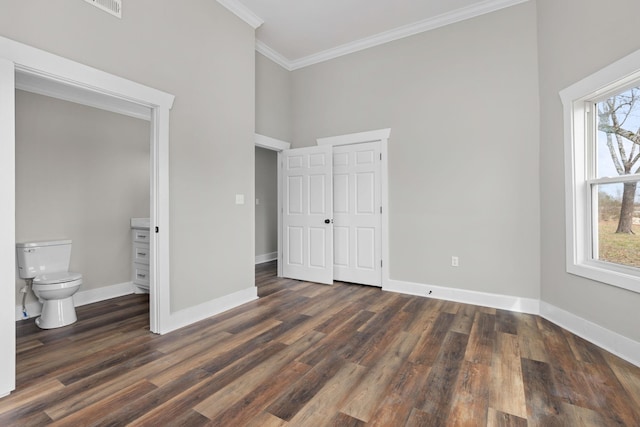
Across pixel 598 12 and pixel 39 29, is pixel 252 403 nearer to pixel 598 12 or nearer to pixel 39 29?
pixel 39 29

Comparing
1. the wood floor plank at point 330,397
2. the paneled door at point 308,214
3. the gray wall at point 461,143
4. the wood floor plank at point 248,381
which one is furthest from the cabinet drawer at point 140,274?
the gray wall at point 461,143

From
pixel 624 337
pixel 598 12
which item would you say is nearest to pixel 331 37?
pixel 598 12

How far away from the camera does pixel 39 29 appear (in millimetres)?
2035

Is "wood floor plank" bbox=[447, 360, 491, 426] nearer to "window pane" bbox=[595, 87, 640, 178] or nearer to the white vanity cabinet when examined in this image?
"window pane" bbox=[595, 87, 640, 178]

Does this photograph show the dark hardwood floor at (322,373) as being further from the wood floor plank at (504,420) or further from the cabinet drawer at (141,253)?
the cabinet drawer at (141,253)

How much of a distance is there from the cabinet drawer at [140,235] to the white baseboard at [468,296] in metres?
3.23

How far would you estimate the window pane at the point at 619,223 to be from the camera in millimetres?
2316

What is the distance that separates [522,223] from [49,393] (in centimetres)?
425

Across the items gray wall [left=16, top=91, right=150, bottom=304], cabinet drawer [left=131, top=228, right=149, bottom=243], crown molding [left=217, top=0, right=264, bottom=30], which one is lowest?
cabinet drawer [left=131, top=228, right=149, bottom=243]

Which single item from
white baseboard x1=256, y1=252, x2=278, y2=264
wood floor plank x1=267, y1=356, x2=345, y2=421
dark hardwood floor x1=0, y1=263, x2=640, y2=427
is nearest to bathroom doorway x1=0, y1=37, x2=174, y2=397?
dark hardwood floor x1=0, y1=263, x2=640, y2=427

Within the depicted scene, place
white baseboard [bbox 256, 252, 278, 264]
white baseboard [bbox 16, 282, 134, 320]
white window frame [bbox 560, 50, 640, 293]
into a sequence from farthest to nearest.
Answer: white baseboard [bbox 256, 252, 278, 264]
white baseboard [bbox 16, 282, 134, 320]
white window frame [bbox 560, 50, 640, 293]

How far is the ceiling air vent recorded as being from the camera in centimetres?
233

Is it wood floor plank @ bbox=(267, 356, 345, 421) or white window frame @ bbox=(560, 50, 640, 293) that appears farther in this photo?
white window frame @ bbox=(560, 50, 640, 293)

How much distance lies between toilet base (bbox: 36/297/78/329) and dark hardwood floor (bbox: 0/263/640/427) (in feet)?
0.37
